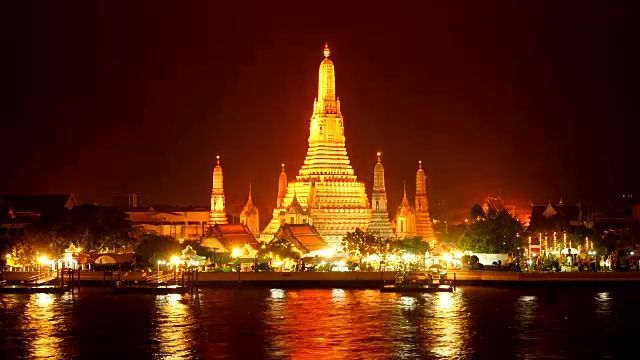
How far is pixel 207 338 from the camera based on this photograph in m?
Answer: 54.7

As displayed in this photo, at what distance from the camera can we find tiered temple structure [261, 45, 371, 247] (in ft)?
322

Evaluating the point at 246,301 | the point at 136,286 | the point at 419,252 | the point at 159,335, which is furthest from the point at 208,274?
the point at 159,335

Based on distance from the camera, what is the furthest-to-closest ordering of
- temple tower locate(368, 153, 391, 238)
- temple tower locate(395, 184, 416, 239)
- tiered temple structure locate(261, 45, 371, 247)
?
temple tower locate(395, 184, 416, 239) < tiered temple structure locate(261, 45, 371, 247) < temple tower locate(368, 153, 391, 238)

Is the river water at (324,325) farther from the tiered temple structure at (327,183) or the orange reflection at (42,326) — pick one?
the tiered temple structure at (327,183)

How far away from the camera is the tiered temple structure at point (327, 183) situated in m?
98.2

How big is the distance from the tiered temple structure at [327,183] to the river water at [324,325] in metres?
22.5

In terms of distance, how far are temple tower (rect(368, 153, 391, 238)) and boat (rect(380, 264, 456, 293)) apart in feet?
55.0

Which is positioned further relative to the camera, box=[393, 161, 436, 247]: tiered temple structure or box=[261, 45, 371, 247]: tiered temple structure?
box=[393, 161, 436, 247]: tiered temple structure

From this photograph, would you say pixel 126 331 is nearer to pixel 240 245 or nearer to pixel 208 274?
pixel 208 274

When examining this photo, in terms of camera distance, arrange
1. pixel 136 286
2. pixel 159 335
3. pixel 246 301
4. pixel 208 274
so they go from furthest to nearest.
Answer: pixel 208 274
pixel 136 286
pixel 246 301
pixel 159 335

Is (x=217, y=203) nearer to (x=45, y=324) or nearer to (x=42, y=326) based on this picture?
(x=45, y=324)

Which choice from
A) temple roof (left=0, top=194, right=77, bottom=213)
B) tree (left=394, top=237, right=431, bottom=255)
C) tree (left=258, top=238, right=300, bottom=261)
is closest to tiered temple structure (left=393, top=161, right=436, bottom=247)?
tree (left=394, top=237, right=431, bottom=255)

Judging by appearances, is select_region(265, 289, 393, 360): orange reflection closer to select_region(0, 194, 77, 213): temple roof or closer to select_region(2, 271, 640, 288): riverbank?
select_region(2, 271, 640, 288): riverbank

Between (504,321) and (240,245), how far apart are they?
34.6 metres
